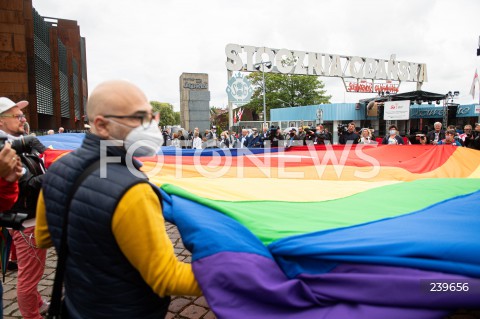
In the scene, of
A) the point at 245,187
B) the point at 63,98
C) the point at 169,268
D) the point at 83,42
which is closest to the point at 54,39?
the point at 63,98

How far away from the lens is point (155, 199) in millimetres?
1312

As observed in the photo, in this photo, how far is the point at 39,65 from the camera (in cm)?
2169

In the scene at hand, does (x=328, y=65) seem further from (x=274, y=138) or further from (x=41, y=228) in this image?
(x=41, y=228)

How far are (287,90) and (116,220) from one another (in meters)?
50.9

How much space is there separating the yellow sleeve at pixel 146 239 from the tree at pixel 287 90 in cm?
4981

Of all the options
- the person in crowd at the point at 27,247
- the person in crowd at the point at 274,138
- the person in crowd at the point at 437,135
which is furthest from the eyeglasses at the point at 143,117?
the person in crowd at the point at 437,135

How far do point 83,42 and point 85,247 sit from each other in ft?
166

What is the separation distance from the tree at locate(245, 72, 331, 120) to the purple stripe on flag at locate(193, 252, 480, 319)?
163 ft

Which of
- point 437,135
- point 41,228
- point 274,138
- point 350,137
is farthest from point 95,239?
point 437,135

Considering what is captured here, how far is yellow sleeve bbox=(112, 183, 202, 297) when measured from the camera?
124 centimetres

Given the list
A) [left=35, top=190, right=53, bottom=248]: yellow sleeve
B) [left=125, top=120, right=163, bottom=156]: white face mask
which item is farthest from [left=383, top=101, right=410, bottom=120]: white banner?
[left=35, top=190, right=53, bottom=248]: yellow sleeve
